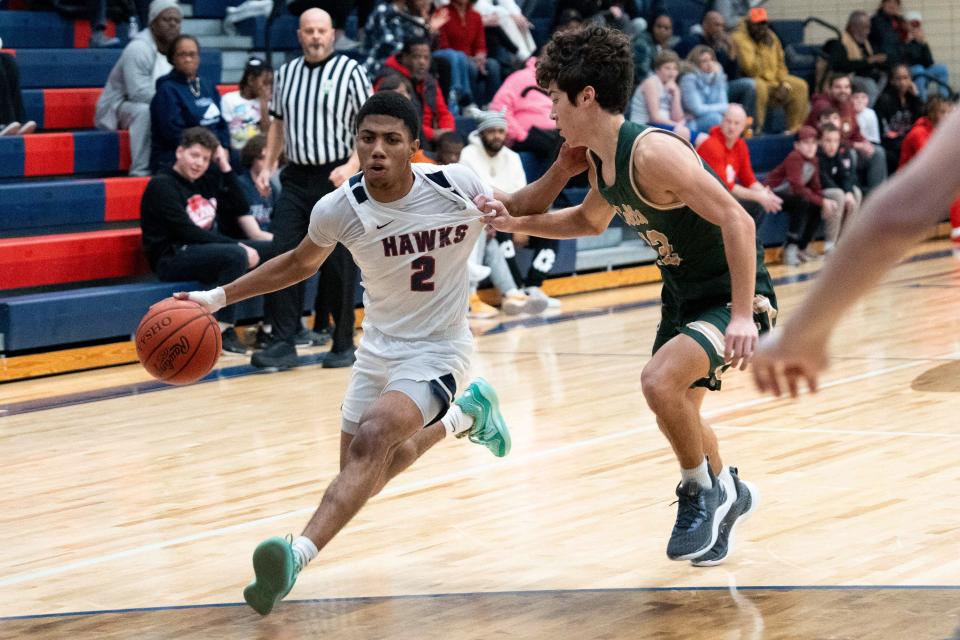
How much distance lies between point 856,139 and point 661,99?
8.75 ft

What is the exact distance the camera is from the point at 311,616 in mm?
3988

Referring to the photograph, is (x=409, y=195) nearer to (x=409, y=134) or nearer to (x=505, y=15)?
(x=409, y=134)

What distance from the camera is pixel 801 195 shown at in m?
13.8

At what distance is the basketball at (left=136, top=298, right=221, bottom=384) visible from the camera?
14.6ft

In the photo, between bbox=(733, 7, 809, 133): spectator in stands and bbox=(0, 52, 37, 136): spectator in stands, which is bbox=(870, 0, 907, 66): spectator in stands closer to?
bbox=(733, 7, 809, 133): spectator in stands

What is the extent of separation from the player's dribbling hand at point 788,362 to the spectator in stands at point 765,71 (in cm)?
1409

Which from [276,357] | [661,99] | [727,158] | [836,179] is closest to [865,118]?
[836,179]

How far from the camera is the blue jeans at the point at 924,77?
675 inches

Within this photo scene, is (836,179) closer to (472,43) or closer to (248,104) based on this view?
(472,43)

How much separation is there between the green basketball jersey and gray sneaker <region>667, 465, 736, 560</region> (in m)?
0.56

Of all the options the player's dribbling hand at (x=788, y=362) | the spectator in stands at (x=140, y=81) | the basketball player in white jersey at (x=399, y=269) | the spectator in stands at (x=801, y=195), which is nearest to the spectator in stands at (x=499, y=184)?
the spectator in stands at (x=140, y=81)

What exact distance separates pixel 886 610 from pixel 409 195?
1738 millimetres

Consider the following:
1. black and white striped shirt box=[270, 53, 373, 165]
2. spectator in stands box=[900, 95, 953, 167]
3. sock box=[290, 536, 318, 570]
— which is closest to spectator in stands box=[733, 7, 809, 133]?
spectator in stands box=[900, 95, 953, 167]

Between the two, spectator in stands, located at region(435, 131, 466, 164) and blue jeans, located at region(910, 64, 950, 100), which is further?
blue jeans, located at region(910, 64, 950, 100)
